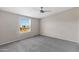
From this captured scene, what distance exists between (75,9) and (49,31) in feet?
9.82

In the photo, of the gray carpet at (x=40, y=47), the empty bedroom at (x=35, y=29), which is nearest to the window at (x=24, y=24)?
the empty bedroom at (x=35, y=29)

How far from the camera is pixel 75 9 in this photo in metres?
4.44

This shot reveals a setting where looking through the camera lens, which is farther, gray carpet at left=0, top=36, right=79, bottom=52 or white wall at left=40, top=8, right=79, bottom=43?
white wall at left=40, top=8, right=79, bottom=43

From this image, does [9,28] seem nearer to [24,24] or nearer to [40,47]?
[24,24]

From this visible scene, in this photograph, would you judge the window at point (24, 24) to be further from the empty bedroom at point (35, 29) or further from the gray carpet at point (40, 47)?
the gray carpet at point (40, 47)

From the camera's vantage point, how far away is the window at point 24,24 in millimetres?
5264

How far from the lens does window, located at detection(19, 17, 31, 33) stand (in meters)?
5.26

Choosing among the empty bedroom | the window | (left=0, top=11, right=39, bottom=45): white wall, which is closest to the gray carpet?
the empty bedroom

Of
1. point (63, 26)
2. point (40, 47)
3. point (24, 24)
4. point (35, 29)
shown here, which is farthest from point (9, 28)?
point (63, 26)

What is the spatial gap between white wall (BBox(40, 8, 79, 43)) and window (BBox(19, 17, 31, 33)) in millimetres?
1823

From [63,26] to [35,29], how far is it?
292cm

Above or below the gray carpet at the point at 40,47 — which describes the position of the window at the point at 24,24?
above

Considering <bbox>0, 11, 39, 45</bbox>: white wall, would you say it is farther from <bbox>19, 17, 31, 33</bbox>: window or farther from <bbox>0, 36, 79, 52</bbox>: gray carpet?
<bbox>0, 36, 79, 52</bbox>: gray carpet
